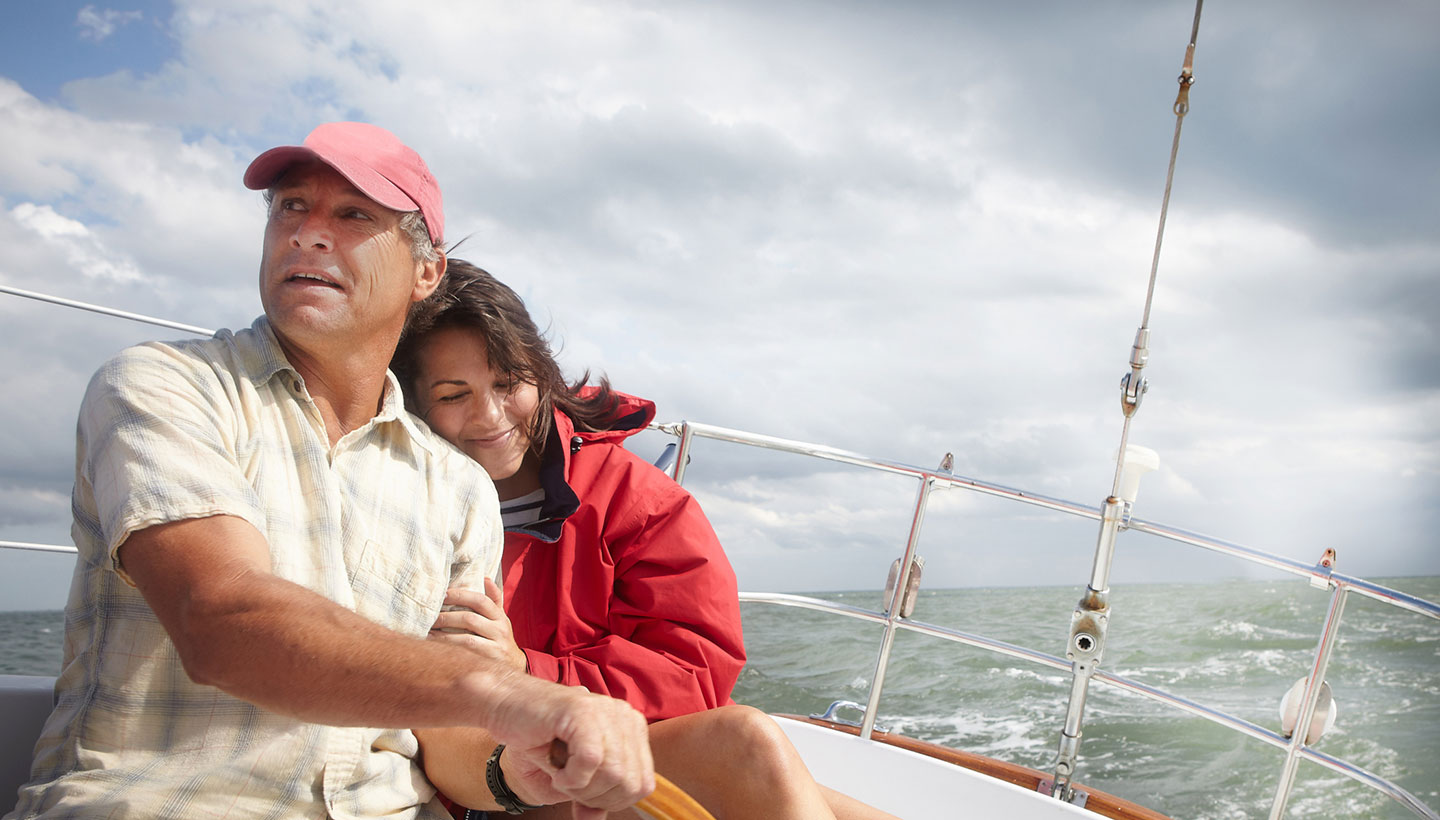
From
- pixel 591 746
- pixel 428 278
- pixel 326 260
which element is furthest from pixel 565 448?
pixel 591 746

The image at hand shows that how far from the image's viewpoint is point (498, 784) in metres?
1.24

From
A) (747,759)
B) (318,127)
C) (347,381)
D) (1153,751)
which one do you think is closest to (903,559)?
(747,759)

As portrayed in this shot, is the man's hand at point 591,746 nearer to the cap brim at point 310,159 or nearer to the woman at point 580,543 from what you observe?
the woman at point 580,543

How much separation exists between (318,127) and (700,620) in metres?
0.95

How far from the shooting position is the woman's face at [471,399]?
1624 millimetres

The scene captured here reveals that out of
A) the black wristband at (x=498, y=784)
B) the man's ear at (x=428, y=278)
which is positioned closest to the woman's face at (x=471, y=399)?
the man's ear at (x=428, y=278)

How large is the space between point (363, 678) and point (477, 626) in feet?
1.64

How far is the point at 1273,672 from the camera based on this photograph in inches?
683

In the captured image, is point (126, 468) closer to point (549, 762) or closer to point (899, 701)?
point (549, 762)

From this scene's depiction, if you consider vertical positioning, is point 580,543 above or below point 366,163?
below

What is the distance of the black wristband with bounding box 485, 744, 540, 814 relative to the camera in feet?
4.03

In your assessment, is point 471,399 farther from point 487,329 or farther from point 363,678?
point 363,678

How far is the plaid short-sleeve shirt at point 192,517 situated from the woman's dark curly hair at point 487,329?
0.42 m

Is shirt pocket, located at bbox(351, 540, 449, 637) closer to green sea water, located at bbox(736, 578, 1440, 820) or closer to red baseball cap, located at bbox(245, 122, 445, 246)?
red baseball cap, located at bbox(245, 122, 445, 246)
